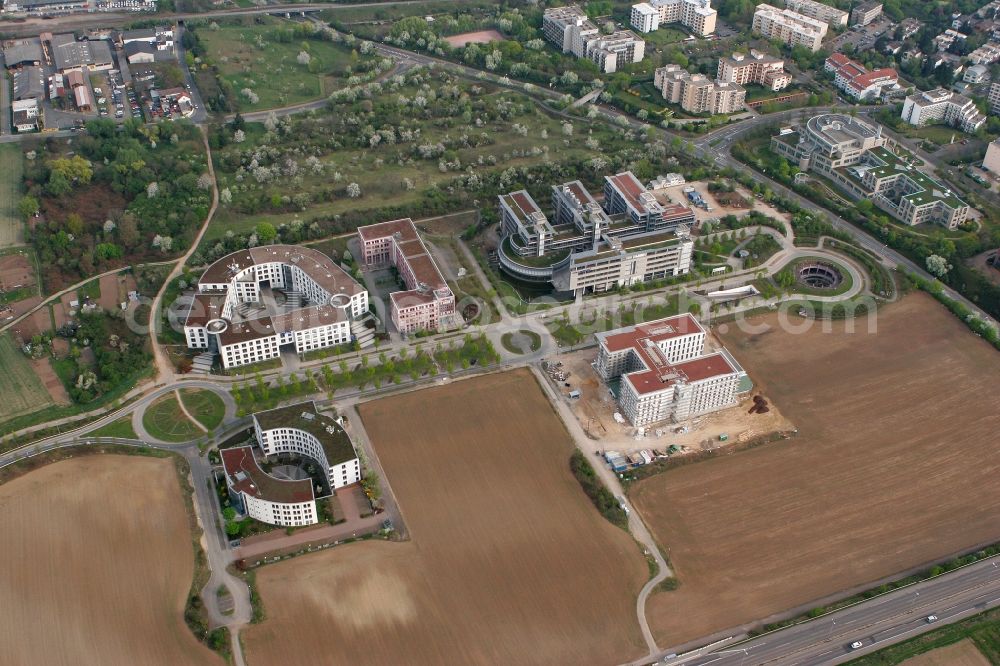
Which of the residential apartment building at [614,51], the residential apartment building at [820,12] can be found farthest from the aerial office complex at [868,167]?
the residential apartment building at [820,12]

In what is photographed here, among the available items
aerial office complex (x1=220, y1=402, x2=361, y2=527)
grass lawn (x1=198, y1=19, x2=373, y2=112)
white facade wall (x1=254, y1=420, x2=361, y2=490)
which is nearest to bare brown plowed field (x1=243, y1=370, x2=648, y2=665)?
white facade wall (x1=254, y1=420, x2=361, y2=490)

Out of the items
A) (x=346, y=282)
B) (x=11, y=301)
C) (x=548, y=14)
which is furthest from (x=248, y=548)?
(x=548, y=14)

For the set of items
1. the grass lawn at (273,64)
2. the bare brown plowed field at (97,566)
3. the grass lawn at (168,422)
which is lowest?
the bare brown plowed field at (97,566)

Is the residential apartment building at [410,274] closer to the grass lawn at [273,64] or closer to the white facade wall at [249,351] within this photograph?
the white facade wall at [249,351]

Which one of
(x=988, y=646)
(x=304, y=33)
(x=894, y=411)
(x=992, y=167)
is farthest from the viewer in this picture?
(x=304, y=33)

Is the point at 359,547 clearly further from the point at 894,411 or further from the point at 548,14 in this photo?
the point at 548,14

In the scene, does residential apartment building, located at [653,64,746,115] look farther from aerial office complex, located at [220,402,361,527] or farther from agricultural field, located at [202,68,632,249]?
aerial office complex, located at [220,402,361,527]
